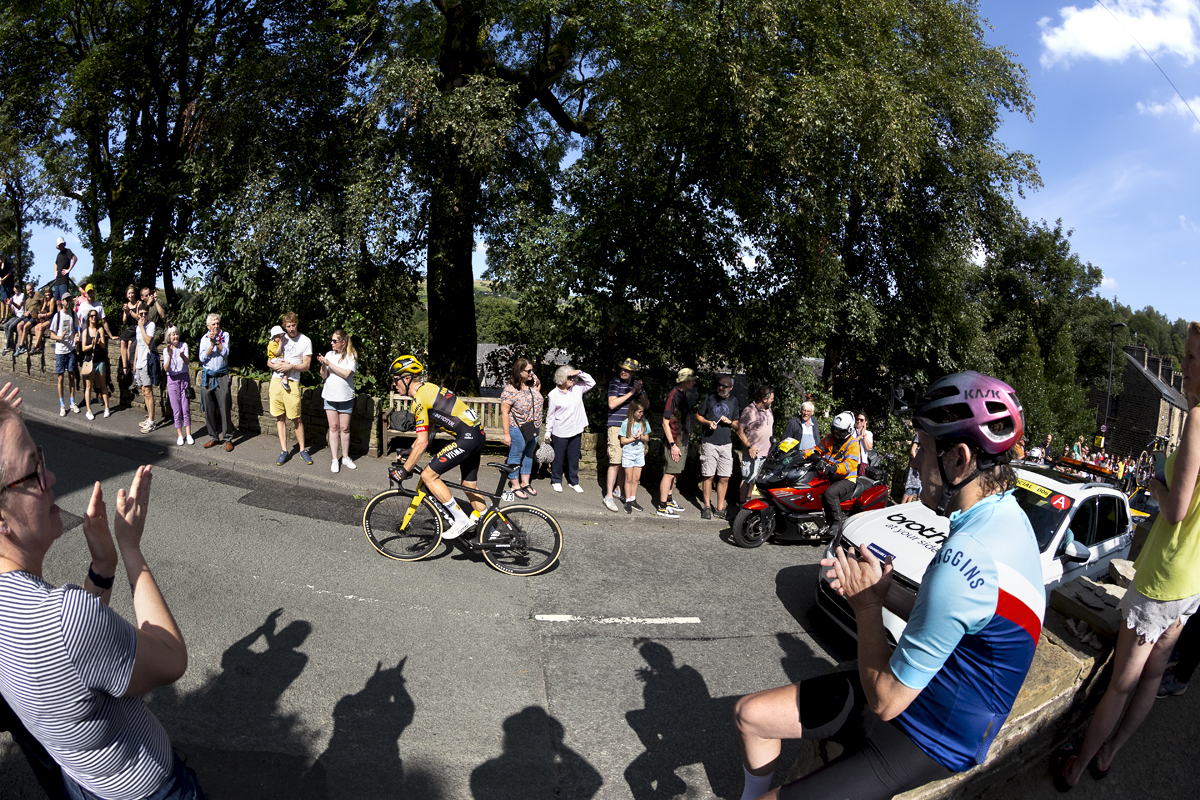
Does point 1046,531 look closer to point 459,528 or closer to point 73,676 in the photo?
point 459,528

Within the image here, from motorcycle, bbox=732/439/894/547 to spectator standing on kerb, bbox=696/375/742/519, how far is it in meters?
0.81

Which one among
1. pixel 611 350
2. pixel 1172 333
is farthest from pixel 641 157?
pixel 1172 333

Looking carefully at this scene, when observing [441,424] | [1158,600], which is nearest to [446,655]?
[441,424]

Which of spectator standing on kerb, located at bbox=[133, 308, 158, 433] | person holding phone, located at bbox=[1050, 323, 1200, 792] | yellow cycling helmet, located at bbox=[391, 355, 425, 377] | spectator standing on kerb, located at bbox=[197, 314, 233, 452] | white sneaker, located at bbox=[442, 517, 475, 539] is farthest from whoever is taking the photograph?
spectator standing on kerb, located at bbox=[133, 308, 158, 433]

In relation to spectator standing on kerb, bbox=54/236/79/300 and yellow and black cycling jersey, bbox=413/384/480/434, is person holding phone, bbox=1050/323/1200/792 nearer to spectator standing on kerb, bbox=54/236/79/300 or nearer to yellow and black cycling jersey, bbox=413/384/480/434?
yellow and black cycling jersey, bbox=413/384/480/434

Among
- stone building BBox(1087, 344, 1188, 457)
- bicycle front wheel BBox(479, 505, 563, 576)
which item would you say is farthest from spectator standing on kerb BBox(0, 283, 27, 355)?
stone building BBox(1087, 344, 1188, 457)

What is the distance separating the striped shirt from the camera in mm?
1837

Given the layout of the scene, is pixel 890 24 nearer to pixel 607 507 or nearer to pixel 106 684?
pixel 607 507

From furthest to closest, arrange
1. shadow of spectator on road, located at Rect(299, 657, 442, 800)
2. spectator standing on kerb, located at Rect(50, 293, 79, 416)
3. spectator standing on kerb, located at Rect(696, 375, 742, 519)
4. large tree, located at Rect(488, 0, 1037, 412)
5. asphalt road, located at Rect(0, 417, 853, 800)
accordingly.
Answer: spectator standing on kerb, located at Rect(50, 293, 79, 416) → large tree, located at Rect(488, 0, 1037, 412) → spectator standing on kerb, located at Rect(696, 375, 742, 519) → asphalt road, located at Rect(0, 417, 853, 800) → shadow of spectator on road, located at Rect(299, 657, 442, 800)

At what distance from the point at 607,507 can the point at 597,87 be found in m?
7.49

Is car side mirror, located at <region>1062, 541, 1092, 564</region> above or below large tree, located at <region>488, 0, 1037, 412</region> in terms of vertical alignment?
below

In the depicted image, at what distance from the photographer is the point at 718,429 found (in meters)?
9.38

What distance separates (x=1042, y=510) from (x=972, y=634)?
227 inches

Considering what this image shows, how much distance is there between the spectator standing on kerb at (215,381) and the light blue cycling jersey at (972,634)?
9831mm
